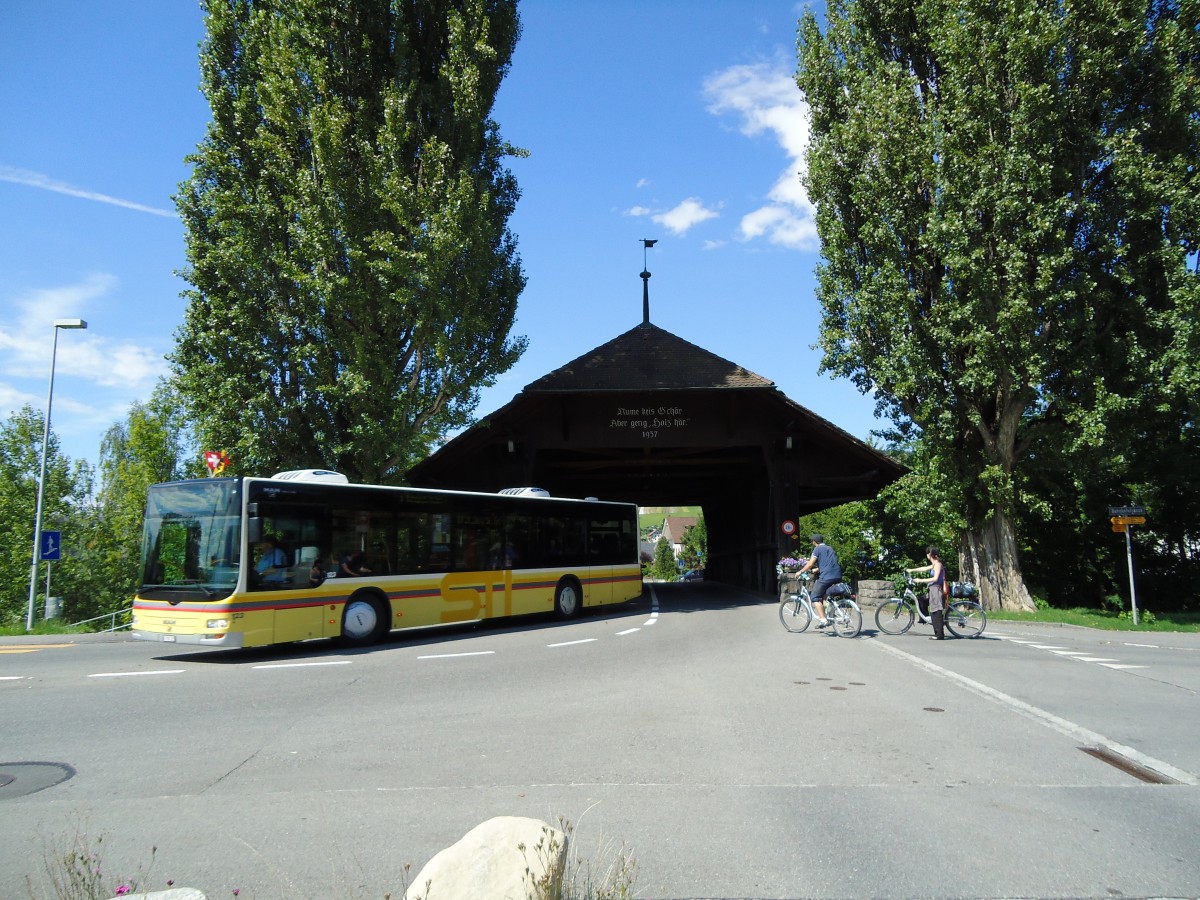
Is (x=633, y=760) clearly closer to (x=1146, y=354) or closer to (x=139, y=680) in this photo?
(x=139, y=680)

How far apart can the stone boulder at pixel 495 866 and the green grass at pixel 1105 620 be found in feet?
65.4

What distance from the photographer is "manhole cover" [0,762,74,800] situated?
224 inches

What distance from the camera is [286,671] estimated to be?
11.2 m

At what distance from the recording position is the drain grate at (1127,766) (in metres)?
6.03

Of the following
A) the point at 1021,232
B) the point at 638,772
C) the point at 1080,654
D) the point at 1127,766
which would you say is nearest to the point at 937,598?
the point at 1080,654

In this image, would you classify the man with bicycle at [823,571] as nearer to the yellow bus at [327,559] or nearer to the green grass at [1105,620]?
the yellow bus at [327,559]

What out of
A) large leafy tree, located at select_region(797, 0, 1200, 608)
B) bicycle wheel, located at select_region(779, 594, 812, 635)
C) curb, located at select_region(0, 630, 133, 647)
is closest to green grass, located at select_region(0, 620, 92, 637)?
curb, located at select_region(0, 630, 133, 647)

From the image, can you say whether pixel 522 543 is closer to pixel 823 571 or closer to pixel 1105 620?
pixel 823 571

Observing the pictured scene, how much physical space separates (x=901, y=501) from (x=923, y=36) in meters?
12.6

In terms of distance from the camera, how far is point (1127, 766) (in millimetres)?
6414

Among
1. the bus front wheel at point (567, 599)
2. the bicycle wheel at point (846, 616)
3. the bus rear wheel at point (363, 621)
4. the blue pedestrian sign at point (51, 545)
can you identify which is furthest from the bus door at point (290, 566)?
the blue pedestrian sign at point (51, 545)

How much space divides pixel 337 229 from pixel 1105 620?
69.5ft

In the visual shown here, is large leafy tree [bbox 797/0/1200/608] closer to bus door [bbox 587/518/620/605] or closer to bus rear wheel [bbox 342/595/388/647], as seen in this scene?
bus door [bbox 587/518/620/605]

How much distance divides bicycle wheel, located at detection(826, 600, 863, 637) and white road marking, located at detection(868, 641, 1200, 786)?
11.5 ft
